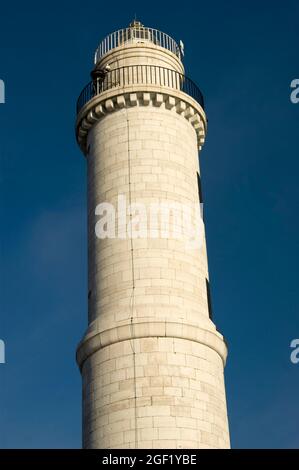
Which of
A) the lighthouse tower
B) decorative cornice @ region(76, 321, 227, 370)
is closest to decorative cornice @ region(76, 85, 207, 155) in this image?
the lighthouse tower

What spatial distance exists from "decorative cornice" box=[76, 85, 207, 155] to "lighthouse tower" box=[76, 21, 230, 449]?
0.04 meters

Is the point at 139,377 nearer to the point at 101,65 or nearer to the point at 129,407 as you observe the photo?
the point at 129,407

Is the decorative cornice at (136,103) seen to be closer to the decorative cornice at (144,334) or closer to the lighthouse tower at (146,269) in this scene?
the lighthouse tower at (146,269)

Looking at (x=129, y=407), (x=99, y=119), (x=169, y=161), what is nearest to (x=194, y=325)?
(x=129, y=407)

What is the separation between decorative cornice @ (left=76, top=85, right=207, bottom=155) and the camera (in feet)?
102

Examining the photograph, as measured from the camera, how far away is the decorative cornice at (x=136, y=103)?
31.2 meters

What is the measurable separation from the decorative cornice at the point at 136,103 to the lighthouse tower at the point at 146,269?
0.13 feet

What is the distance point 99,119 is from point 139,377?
34.3 ft

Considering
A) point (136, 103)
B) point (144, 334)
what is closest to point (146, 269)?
point (144, 334)

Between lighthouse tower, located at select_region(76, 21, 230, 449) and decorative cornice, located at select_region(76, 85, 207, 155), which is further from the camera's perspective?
decorative cornice, located at select_region(76, 85, 207, 155)

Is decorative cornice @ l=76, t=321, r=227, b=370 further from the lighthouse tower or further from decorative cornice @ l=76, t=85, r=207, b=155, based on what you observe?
decorative cornice @ l=76, t=85, r=207, b=155

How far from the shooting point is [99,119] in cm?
3197

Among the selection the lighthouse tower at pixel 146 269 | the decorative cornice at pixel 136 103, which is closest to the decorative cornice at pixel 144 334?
the lighthouse tower at pixel 146 269
